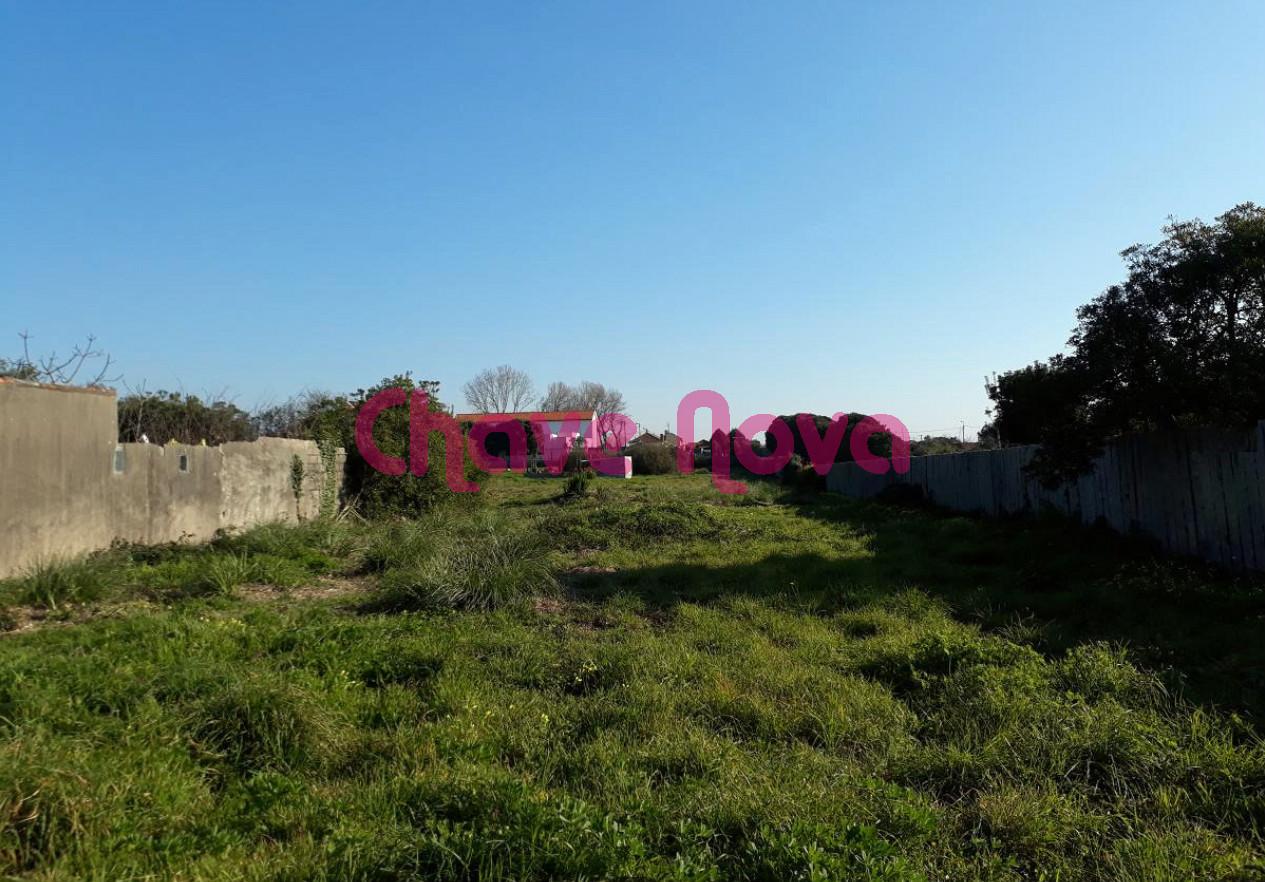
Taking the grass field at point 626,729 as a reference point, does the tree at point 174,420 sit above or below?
above

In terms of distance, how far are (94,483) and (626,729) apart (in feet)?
25.6

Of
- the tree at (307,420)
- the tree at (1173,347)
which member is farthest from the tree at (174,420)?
the tree at (1173,347)

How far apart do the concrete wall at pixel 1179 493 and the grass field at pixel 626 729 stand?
0.73m

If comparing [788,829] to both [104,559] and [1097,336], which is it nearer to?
[1097,336]

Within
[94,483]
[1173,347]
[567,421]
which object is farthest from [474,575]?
[567,421]

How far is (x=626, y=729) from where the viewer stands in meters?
3.96

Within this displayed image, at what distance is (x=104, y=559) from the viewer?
8.12 meters

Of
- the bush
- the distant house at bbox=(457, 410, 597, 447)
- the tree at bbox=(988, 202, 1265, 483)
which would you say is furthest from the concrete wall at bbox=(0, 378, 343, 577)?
the distant house at bbox=(457, 410, 597, 447)

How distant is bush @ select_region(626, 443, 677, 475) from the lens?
3997cm

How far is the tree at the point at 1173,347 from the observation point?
7.34m

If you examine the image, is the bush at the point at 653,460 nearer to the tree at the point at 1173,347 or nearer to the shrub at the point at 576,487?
the shrub at the point at 576,487

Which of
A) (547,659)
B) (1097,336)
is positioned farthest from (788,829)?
(1097,336)

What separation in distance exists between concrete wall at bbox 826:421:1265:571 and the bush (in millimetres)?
27610

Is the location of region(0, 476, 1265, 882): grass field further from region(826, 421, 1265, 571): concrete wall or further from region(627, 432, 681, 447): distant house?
region(627, 432, 681, 447): distant house
